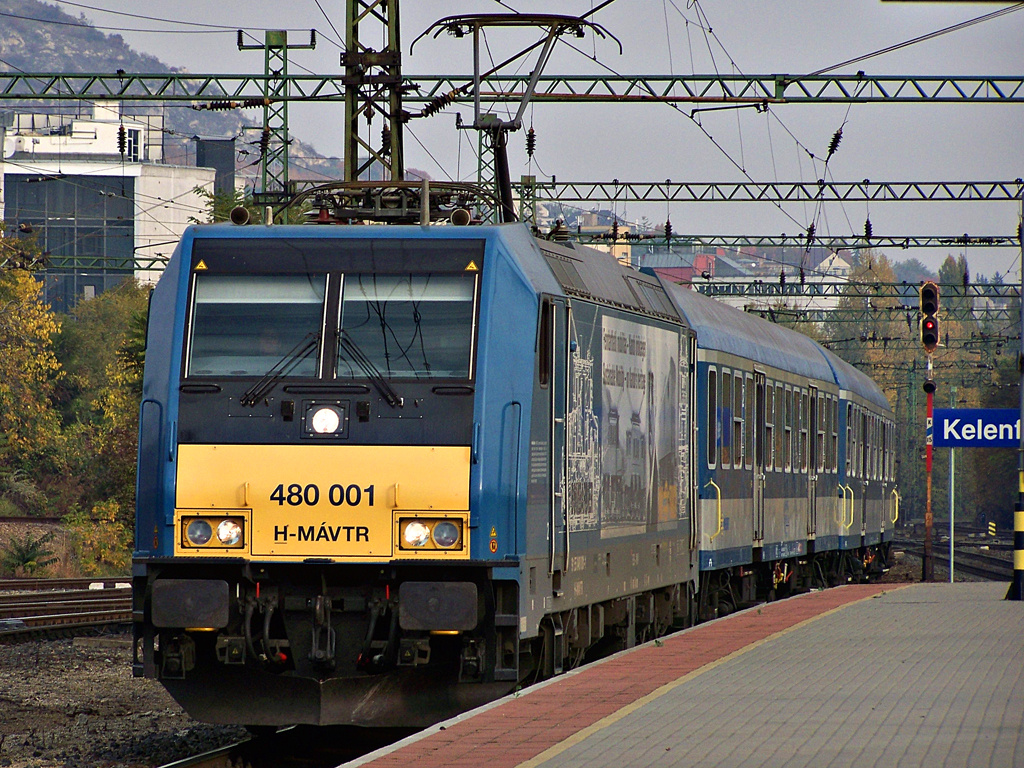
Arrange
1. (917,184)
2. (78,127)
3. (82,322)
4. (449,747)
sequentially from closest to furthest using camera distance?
1. (449,747)
2. (917,184)
3. (82,322)
4. (78,127)

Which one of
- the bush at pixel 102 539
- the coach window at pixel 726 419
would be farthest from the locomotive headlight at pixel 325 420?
the bush at pixel 102 539

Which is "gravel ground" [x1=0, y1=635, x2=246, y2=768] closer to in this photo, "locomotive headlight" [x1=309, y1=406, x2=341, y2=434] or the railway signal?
"locomotive headlight" [x1=309, y1=406, x2=341, y2=434]

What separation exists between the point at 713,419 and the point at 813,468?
6525 mm

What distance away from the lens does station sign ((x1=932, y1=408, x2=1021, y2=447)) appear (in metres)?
20.4

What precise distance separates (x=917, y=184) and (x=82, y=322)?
5337 centimetres

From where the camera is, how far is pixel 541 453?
34.8 ft

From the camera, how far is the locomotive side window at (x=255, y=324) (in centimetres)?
1034

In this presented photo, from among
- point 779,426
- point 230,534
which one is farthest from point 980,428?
point 230,534

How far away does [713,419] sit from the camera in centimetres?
1652

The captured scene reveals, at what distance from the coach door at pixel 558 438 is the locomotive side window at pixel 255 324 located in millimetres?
1636

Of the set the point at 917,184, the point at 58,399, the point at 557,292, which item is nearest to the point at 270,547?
the point at 557,292

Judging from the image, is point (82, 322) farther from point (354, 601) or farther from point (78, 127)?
point (354, 601)

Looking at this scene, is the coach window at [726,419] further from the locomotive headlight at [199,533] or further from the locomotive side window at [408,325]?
the locomotive headlight at [199,533]

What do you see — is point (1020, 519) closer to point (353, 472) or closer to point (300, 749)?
point (300, 749)
